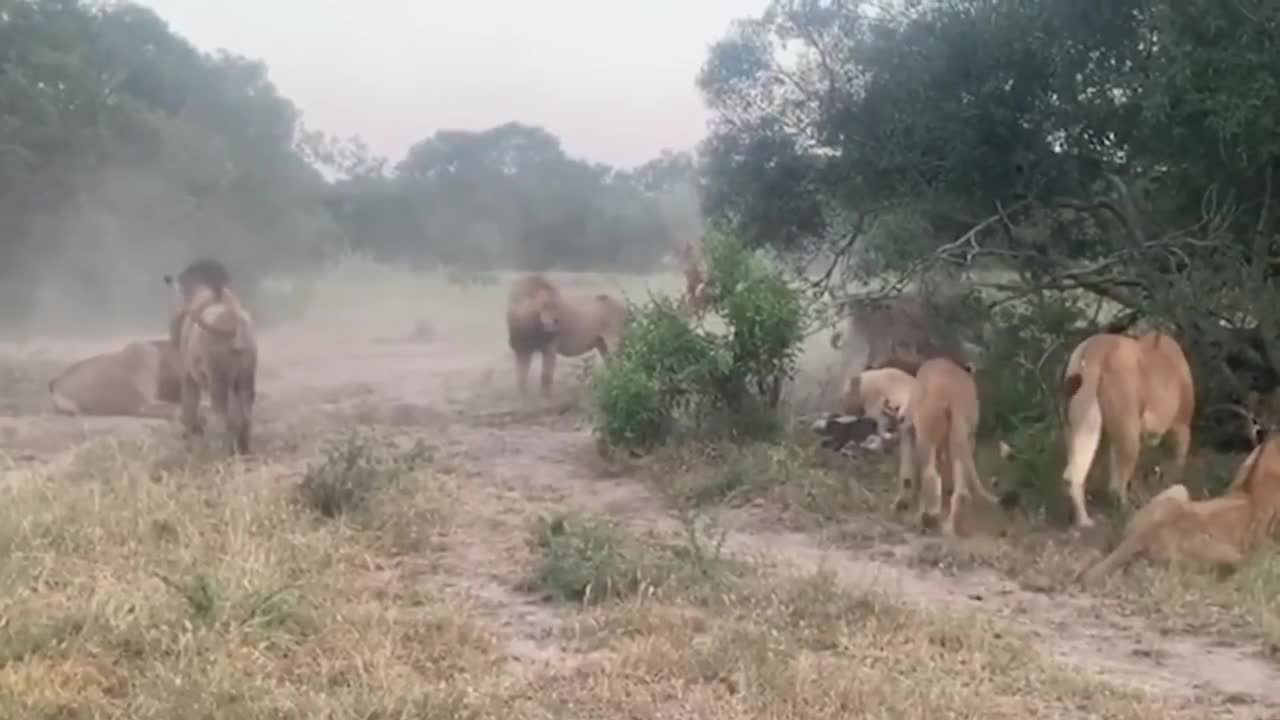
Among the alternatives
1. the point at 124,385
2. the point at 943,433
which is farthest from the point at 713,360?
the point at 124,385

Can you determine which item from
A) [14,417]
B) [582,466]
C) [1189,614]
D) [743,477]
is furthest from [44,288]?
[1189,614]

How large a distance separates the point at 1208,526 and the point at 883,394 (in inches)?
103

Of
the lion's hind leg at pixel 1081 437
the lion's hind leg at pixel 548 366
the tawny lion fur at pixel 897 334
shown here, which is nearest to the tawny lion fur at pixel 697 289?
the tawny lion fur at pixel 897 334

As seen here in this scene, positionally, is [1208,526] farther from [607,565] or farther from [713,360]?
[713,360]

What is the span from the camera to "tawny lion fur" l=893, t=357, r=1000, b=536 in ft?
28.8

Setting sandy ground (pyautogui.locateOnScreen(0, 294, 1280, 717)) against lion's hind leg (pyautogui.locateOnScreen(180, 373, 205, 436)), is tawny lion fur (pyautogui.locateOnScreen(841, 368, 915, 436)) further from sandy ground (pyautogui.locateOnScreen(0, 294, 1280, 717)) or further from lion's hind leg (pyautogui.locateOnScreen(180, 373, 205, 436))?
lion's hind leg (pyautogui.locateOnScreen(180, 373, 205, 436))

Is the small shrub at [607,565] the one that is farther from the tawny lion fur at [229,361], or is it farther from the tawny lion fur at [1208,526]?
the tawny lion fur at [229,361]

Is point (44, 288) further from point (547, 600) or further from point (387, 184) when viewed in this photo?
point (387, 184)

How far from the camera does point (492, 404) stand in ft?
49.6

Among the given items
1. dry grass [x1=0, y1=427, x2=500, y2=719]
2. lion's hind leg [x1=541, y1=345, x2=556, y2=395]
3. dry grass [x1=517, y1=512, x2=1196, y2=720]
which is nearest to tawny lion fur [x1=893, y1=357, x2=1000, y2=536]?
dry grass [x1=517, y1=512, x2=1196, y2=720]

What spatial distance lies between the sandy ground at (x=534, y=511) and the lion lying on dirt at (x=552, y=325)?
0.37 meters

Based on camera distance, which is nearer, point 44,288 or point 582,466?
point 582,466

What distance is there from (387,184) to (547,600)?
40.2 m

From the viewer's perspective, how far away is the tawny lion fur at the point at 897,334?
11893mm
